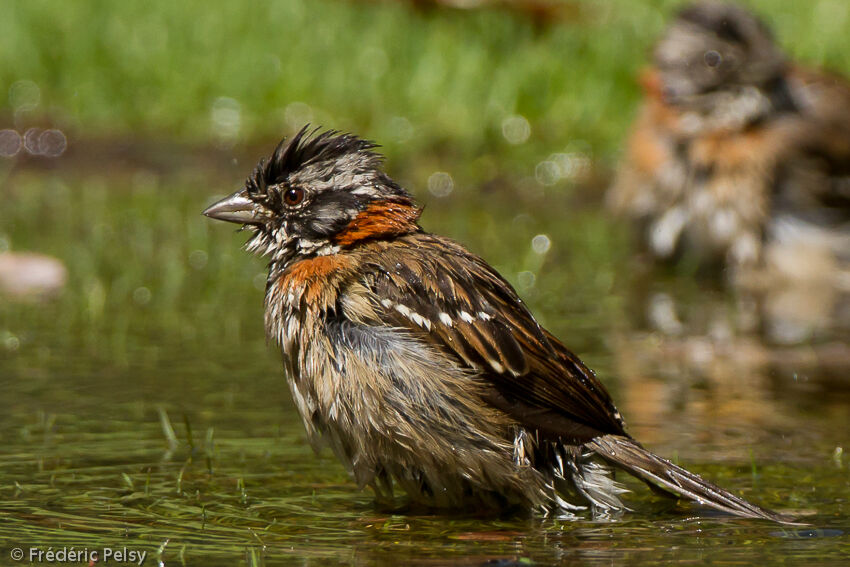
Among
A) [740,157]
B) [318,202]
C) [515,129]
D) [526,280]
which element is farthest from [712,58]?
[318,202]

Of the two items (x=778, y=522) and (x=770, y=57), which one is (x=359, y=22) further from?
(x=778, y=522)

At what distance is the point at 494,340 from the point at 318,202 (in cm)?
82

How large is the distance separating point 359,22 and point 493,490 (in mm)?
10001

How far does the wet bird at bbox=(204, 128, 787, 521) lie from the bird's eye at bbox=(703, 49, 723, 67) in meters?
5.00

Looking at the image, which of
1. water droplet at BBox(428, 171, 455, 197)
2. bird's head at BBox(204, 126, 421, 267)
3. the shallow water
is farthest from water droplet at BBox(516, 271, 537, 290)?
bird's head at BBox(204, 126, 421, 267)

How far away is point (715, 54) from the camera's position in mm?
9547

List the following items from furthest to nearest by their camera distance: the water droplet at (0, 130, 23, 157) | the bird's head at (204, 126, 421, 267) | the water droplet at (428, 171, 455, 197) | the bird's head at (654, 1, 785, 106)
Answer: the water droplet at (0, 130, 23, 157)
the water droplet at (428, 171, 455, 197)
the bird's head at (654, 1, 785, 106)
the bird's head at (204, 126, 421, 267)

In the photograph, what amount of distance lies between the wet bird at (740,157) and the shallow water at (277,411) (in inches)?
13.7

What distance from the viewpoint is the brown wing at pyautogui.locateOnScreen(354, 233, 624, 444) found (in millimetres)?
4637

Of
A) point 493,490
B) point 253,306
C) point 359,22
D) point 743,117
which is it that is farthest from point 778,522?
point 359,22

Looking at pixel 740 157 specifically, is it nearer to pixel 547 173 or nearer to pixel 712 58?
pixel 712 58

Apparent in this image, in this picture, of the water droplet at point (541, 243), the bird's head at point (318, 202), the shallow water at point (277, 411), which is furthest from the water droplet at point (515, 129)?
the bird's head at point (318, 202)

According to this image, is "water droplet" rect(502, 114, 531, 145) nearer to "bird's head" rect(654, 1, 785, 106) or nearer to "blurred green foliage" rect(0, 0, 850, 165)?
"blurred green foliage" rect(0, 0, 850, 165)

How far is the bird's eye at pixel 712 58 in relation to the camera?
954 centimetres
